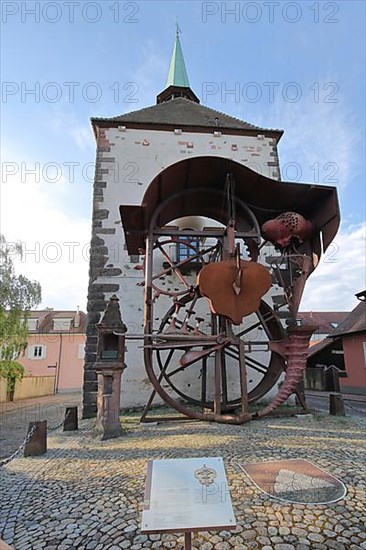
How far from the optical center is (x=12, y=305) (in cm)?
1490

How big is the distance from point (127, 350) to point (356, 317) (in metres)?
14.2

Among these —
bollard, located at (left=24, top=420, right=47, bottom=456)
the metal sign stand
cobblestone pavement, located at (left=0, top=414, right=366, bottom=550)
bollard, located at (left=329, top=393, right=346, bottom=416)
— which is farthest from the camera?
bollard, located at (left=329, top=393, right=346, bottom=416)

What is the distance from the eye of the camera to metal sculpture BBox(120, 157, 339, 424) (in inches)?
227

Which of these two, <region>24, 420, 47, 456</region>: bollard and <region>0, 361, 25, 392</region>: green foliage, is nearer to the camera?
<region>24, 420, 47, 456</region>: bollard

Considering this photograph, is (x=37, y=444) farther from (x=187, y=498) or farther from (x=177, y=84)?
(x=177, y=84)

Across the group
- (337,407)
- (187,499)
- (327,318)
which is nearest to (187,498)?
(187,499)

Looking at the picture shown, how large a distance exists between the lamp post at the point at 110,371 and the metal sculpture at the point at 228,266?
1.74ft

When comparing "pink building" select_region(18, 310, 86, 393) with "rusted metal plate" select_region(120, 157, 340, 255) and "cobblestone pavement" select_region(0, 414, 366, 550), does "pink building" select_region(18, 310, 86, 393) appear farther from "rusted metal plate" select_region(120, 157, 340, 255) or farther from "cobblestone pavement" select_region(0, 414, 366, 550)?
"cobblestone pavement" select_region(0, 414, 366, 550)

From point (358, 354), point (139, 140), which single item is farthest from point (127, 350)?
point (358, 354)

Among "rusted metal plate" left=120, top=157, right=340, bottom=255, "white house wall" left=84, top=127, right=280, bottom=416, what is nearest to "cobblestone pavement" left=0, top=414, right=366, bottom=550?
"white house wall" left=84, top=127, right=280, bottom=416

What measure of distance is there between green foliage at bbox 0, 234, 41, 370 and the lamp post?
10.6 meters

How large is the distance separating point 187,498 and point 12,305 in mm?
15073

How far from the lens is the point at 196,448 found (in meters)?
4.04

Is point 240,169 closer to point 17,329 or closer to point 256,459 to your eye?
point 256,459
